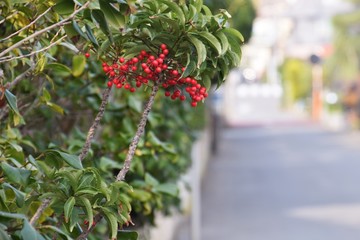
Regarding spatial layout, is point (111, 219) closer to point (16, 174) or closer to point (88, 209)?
point (88, 209)

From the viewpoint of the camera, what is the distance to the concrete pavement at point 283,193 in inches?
543

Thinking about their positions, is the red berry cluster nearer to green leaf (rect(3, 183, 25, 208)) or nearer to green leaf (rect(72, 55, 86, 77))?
green leaf (rect(3, 183, 25, 208))

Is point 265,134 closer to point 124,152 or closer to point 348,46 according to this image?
point 348,46

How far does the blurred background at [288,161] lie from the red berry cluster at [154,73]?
1.37 ft

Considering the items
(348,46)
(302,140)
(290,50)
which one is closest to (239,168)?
(302,140)

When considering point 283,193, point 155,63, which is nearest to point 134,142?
point 155,63

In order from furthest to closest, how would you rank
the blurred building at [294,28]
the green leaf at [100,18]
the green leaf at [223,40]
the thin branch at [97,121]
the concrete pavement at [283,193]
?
the blurred building at [294,28], the concrete pavement at [283,193], the thin branch at [97,121], the green leaf at [223,40], the green leaf at [100,18]

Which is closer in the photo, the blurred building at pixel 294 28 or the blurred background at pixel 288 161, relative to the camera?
the blurred background at pixel 288 161

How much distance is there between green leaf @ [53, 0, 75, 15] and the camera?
2.79 meters

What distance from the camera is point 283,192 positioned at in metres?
19.0

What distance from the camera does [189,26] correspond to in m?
2.98

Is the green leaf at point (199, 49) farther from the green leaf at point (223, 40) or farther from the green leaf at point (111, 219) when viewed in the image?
the green leaf at point (111, 219)

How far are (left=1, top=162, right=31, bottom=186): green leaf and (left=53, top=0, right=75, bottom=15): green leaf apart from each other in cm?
52

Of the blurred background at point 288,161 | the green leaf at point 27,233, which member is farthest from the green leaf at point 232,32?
the green leaf at point 27,233
